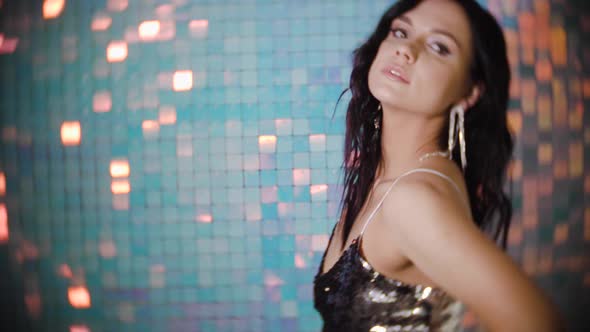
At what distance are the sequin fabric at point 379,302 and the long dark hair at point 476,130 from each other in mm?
76

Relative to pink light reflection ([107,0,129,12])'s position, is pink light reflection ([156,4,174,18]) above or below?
below

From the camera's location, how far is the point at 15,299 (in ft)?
2.36

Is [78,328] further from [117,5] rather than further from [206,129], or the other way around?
[117,5]

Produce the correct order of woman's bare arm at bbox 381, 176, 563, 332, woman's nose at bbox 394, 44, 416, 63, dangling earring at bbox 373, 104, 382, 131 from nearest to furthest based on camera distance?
1. woman's bare arm at bbox 381, 176, 563, 332
2. woman's nose at bbox 394, 44, 416, 63
3. dangling earring at bbox 373, 104, 382, 131

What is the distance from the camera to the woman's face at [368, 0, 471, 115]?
465mm

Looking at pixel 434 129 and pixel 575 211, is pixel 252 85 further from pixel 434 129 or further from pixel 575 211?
pixel 575 211

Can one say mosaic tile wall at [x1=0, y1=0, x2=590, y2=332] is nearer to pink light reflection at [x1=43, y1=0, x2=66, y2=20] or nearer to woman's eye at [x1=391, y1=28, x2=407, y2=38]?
pink light reflection at [x1=43, y1=0, x2=66, y2=20]

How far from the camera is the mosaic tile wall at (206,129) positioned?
2.16ft

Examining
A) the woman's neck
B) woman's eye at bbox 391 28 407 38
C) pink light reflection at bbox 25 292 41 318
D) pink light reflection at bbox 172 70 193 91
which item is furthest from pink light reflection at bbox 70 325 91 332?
woman's eye at bbox 391 28 407 38

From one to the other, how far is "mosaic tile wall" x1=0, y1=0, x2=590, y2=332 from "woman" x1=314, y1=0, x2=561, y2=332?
10cm

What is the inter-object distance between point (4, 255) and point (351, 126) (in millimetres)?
586

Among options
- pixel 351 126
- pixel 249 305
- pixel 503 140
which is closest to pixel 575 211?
pixel 503 140

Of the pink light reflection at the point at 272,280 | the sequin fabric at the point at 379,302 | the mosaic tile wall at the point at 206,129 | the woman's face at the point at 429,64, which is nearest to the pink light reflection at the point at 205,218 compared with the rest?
the mosaic tile wall at the point at 206,129

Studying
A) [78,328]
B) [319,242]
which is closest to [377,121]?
[319,242]
